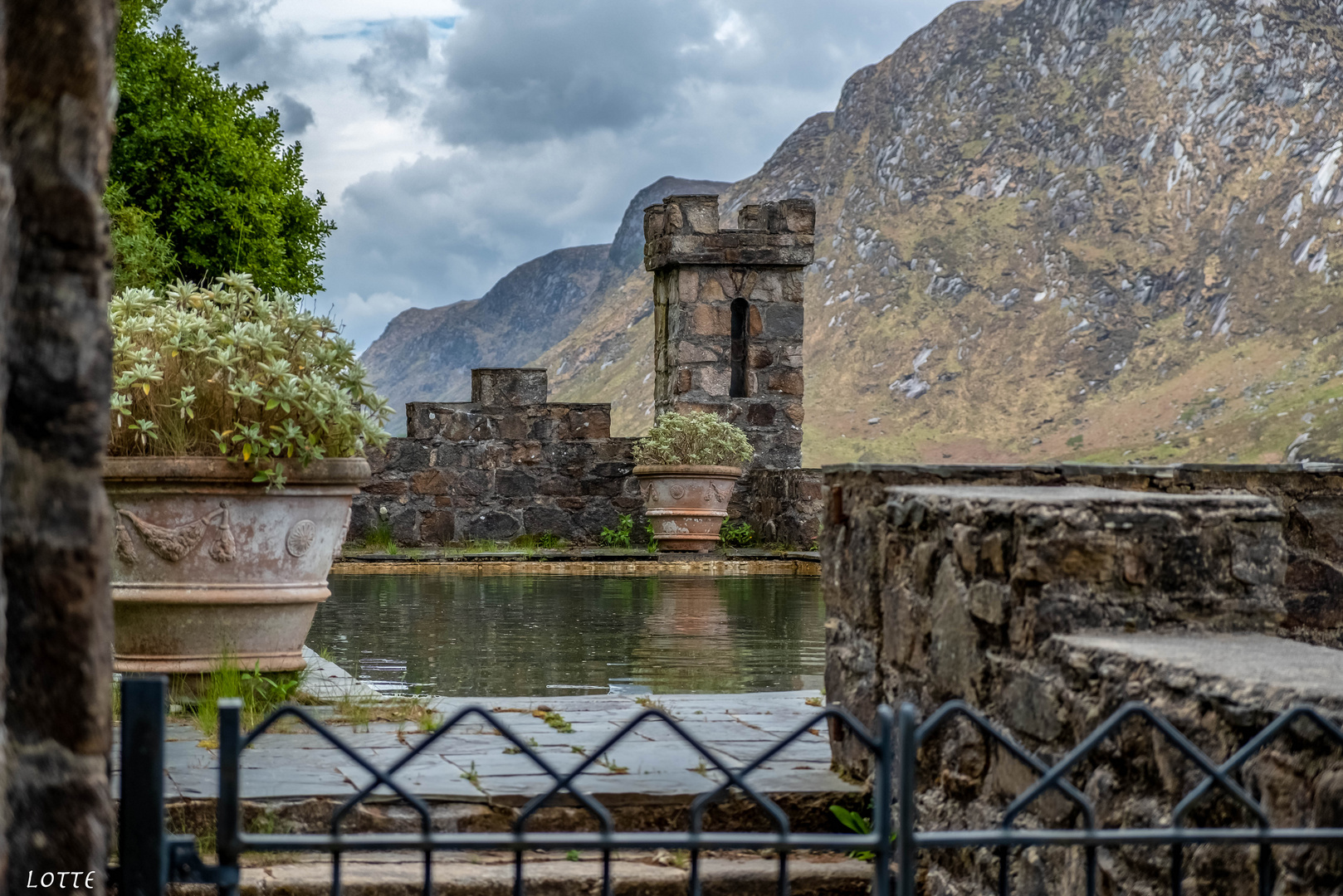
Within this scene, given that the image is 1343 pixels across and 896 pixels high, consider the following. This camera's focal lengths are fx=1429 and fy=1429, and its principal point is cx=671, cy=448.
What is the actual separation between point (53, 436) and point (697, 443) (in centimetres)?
1081

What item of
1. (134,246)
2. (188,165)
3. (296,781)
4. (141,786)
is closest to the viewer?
(141,786)

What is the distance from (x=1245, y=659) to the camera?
220 cm

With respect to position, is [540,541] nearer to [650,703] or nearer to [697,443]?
[697,443]

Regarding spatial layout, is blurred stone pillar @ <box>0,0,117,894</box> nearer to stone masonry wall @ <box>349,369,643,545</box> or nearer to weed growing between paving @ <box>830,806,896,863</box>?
weed growing between paving @ <box>830,806,896,863</box>

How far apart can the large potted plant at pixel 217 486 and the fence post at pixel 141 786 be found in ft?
7.22

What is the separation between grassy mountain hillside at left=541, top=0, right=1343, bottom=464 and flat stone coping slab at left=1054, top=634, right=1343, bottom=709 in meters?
61.5

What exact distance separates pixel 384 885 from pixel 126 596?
1544 mm

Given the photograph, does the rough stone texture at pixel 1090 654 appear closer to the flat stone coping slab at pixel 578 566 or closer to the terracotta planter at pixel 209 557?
the terracotta planter at pixel 209 557

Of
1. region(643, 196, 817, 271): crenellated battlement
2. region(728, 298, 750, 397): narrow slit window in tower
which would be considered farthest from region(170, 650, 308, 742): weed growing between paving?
region(728, 298, 750, 397): narrow slit window in tower

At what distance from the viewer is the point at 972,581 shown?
278 centimetres

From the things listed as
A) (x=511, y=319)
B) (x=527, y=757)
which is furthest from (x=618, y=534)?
(x=511, y=319)

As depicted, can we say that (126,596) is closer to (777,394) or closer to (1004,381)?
(777,394)

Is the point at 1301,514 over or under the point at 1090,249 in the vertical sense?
under

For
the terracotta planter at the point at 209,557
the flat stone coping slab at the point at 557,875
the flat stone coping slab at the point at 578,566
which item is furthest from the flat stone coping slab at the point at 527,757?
the flat stone coping slab at the point at 578,566
